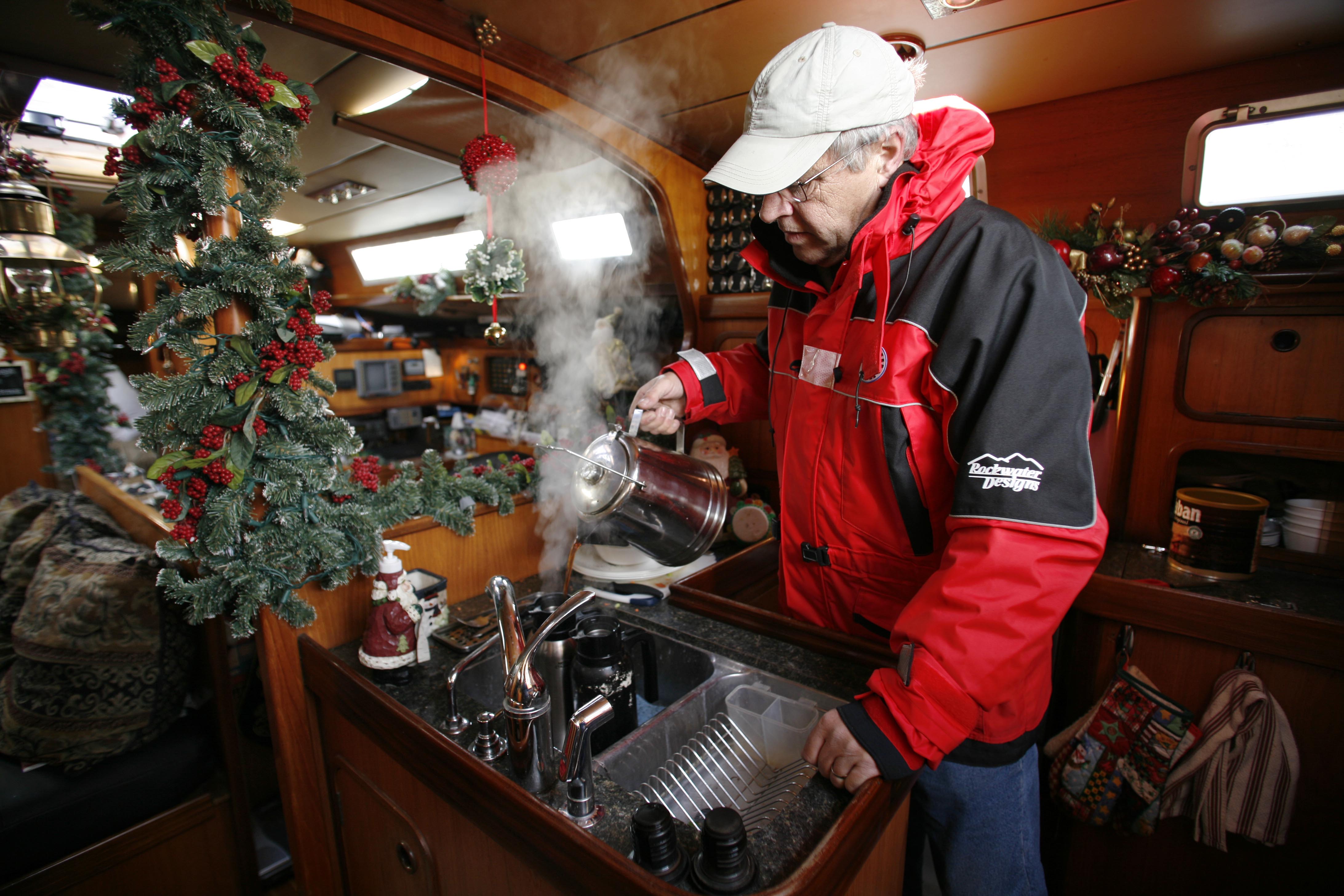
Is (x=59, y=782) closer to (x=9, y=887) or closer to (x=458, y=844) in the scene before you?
(x=9, y=887)

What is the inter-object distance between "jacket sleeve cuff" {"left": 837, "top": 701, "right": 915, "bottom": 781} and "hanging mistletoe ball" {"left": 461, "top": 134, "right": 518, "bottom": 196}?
6.66ft

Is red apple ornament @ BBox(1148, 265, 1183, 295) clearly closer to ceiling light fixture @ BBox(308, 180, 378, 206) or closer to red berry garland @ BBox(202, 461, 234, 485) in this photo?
red berry garland @ BBox(202, 461, 234, 485)

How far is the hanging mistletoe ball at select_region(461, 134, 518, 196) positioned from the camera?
208 centimetres

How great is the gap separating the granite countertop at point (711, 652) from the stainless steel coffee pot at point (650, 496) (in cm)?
21

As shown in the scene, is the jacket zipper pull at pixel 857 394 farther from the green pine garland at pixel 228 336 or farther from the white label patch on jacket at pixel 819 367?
the green pine garland at pixel 228 336

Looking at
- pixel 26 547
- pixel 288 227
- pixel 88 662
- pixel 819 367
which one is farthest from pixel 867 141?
pixel 288 227

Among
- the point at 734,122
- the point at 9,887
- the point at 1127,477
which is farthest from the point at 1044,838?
the point at 9,887

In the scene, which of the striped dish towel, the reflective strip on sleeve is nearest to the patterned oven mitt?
the striped dish towel

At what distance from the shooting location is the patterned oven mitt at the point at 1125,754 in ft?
5.84

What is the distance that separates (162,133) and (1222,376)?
10.1 feet

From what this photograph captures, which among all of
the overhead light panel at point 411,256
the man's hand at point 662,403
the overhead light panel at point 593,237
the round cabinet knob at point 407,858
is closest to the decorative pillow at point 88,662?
the round cabinet knob at point 407,858

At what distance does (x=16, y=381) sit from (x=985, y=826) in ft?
21.0

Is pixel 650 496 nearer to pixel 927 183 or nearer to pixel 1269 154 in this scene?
pixel 927 183

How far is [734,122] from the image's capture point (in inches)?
105
